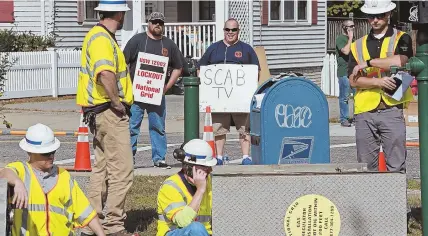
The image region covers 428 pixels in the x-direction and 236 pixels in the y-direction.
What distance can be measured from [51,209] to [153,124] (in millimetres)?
5835

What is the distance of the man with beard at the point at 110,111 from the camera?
852 centimetres

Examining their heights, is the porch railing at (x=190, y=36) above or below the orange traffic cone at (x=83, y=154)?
above

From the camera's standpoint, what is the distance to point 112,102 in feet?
27.8

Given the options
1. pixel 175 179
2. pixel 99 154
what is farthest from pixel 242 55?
pixel 175 179

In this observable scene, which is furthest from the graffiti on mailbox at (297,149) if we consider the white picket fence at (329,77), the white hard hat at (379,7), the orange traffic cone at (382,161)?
the white picket fence at (329,77)

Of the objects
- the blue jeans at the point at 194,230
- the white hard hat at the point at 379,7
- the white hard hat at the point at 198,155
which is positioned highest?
the white hard hat at the point at 379,7

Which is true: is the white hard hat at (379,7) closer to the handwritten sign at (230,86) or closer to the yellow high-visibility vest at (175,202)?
the yellow high-visibility vest at (175,202)

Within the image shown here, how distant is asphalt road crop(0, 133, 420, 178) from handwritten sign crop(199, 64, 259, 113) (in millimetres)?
1083

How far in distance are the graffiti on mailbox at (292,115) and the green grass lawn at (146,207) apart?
1278 millimetres

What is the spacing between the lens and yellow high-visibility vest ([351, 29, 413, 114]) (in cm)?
889

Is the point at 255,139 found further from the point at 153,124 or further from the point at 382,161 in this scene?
the point at 153,124

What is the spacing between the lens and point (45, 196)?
6754mm

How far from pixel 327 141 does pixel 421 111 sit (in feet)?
9.22

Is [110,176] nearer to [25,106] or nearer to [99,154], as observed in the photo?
[99,154]
